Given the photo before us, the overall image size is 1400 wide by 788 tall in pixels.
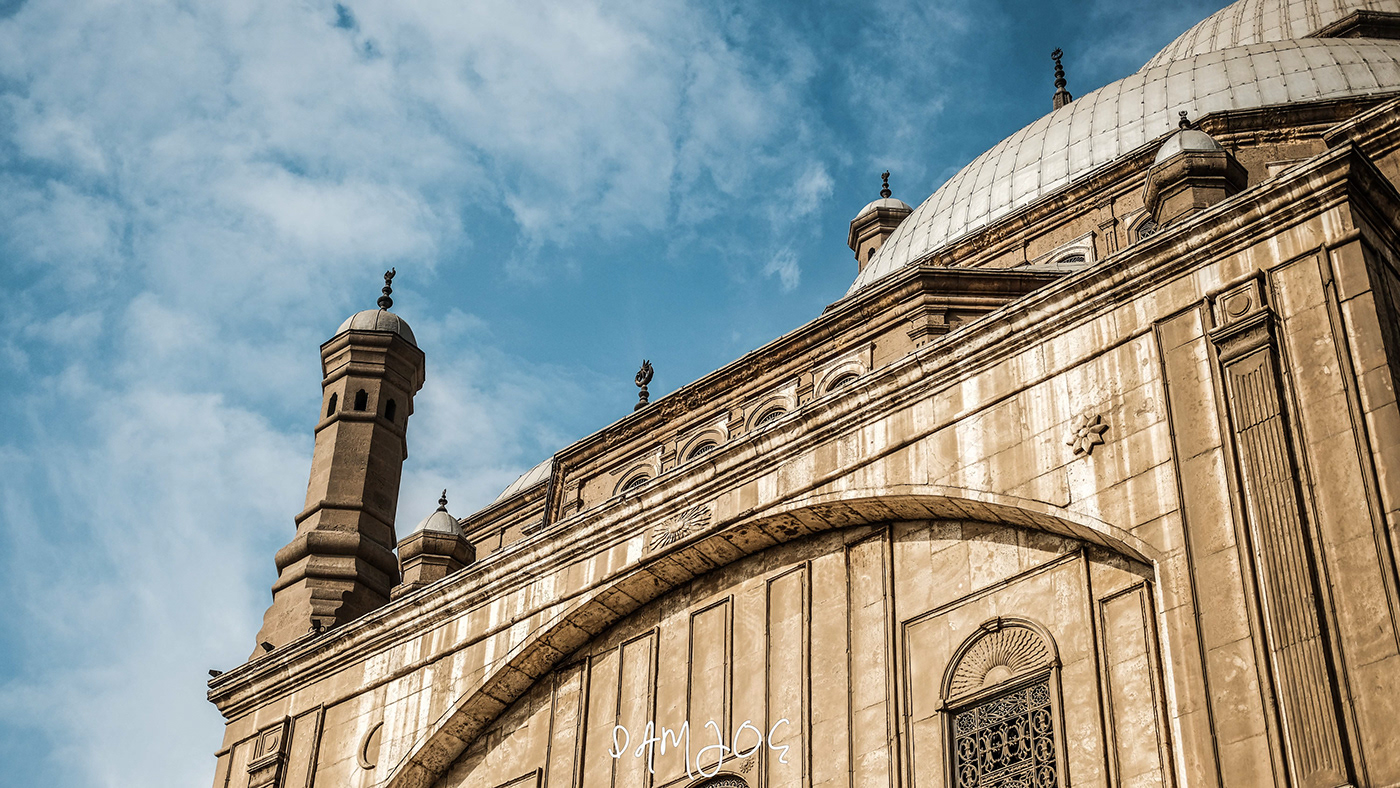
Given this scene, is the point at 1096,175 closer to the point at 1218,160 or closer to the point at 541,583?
the point at 1218,160

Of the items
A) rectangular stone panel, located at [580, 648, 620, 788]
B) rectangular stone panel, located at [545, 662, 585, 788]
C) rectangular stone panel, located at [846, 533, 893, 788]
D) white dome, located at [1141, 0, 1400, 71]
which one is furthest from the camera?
white dome, located at [1141, 0, 1400, 71]

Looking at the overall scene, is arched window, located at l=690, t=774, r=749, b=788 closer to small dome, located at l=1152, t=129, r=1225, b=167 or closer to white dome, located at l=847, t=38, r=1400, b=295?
small dome, located at l=1152, t=129, r=1225, b=167

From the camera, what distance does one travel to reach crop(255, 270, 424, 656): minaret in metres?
15.9

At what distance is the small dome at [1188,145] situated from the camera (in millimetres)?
11039

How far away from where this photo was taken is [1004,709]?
30.1ft

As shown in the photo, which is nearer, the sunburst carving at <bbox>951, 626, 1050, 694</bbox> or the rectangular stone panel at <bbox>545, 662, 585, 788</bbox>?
the sunburst carving at <bbox>951, 626, 1050, 694</bbox>

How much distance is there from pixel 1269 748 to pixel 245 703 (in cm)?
896

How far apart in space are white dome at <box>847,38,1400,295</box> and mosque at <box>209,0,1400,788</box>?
1227mm

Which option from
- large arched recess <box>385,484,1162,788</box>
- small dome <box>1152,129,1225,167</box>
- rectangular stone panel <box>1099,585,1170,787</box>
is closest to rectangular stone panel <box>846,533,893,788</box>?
large arched recess <box>385,484,1162,788</box>

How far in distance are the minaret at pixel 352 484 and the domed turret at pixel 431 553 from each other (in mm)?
172

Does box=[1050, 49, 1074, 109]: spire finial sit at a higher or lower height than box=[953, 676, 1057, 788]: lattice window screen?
higher

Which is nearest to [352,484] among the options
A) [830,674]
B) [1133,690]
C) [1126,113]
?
[830,674]

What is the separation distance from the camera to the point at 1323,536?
7867mm

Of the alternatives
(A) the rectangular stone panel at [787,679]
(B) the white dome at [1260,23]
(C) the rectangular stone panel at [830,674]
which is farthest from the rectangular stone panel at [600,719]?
(B) the white dome at [1260,23]
